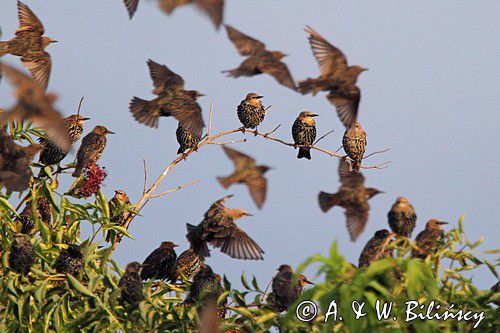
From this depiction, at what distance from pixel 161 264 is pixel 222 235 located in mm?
1702

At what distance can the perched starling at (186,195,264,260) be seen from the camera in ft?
23.6

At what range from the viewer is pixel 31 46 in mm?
9055

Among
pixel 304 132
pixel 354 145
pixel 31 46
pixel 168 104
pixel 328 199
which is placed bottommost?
pixel 328 199

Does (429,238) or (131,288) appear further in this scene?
(131,288)

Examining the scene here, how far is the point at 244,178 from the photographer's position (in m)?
6.62

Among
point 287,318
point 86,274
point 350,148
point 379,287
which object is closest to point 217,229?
point 86,274

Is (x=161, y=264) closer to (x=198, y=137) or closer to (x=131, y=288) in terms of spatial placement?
(x=198, y=137)

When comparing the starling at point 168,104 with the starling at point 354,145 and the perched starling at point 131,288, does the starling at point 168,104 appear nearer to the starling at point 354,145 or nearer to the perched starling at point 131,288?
the perched starling at point 131,288

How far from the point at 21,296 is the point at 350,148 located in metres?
5.59

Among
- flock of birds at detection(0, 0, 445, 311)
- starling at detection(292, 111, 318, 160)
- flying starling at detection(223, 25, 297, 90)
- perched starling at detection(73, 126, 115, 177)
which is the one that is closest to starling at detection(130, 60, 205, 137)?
flock of birds at detection(0, 0, 445, 311)

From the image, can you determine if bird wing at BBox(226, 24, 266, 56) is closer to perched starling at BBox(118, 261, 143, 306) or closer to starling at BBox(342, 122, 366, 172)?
perched starling at BBox(118, 261, 143, 306)

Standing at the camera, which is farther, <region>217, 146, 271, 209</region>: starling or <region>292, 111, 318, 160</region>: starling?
<region>292, 111, 318, 160</region>: starling

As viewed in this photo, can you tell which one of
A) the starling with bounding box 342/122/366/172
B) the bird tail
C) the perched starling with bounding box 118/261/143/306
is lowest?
the perched starling with bounding box 118/261/143/306

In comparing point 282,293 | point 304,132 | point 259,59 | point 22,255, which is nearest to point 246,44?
point 259,59
